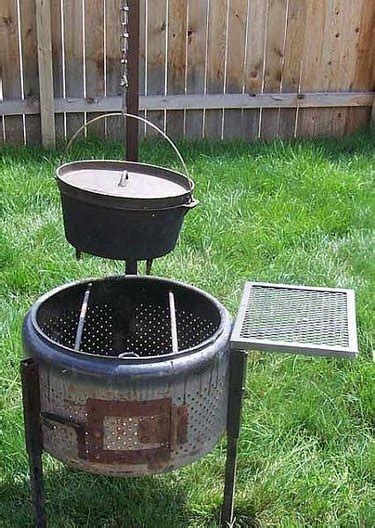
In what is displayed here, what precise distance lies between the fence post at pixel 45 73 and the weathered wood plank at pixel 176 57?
3.15 ft

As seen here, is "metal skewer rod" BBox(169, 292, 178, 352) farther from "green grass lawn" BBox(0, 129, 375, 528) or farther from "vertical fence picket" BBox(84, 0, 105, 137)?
"vertical fence picket" BBox(84, 0, 105, 137)

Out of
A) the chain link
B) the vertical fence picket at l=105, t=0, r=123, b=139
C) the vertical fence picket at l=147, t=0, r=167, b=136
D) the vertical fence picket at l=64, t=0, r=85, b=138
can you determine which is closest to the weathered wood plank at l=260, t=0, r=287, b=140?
the vertical fence picket at l=147, t=0, r=167, b=136

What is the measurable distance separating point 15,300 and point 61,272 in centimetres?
31

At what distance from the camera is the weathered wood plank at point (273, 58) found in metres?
5.98

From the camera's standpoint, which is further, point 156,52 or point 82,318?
point 156,52

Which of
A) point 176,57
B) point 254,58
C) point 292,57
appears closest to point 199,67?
point 176,57

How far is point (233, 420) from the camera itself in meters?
2.32

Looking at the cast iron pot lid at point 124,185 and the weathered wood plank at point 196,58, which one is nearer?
the cast iron pot lid at point 124,185

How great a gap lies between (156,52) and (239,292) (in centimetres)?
277

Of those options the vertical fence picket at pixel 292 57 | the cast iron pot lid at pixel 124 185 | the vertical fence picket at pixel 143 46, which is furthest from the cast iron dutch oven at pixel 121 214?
the vertical fence picket at pixel 292 57

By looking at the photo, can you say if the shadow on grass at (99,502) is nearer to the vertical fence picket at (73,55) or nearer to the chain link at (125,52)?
the chain link at (125,52)

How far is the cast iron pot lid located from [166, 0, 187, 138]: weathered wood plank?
3.47 meters

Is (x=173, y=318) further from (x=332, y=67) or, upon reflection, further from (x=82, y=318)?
(x=332, y=67)

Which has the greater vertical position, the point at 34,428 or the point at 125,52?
the point at 125,52
